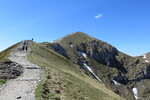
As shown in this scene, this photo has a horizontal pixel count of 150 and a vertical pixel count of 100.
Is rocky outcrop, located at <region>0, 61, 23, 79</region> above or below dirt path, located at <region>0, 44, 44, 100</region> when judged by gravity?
above

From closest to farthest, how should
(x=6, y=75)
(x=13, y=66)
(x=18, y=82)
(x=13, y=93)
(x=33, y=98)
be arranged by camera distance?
1. (x=33, y=98)
2. (x=13, y=93)
3. (x=18, y=82)
4. (x=6, y=75)
5. (x=13, y=66)

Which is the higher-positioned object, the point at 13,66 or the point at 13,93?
the point at 13,66

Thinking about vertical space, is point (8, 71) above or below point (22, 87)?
above

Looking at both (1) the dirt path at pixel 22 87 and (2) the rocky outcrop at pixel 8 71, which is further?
(2) the rocky outcrop at pixel 8 71

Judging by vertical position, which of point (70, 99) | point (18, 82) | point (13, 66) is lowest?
point (70, 99)

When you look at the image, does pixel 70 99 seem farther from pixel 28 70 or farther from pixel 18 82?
pixel 28 70

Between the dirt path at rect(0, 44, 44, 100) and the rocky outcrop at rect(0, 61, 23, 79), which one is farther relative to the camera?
the rocky outcrop at rect(0, 61, 23, 79)

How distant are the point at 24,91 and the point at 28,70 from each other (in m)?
13.8

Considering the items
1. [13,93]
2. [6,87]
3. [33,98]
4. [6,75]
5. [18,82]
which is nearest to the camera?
[33,98]

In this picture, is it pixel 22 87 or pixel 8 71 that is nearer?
pixel 22 87

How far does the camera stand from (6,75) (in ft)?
105

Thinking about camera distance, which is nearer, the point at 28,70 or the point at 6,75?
the point at 6,75

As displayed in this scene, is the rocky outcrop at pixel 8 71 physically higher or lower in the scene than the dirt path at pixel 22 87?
higher

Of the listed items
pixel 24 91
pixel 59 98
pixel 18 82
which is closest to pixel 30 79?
pixel 18 82
